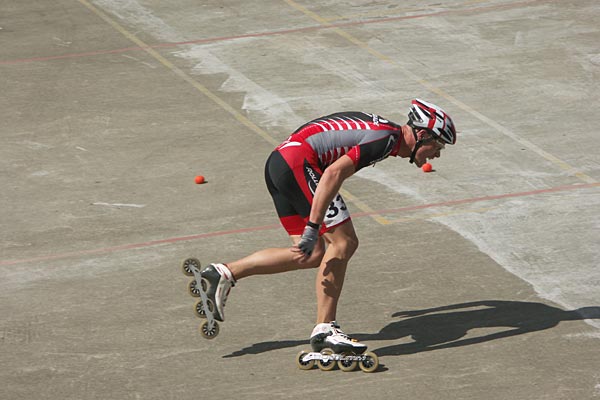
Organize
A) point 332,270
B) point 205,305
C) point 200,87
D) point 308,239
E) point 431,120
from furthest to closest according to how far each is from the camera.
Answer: point 200,87, point 205,305, point 431,120, point 332,270, point 308,239

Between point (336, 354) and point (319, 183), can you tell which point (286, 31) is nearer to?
point (319, 183)

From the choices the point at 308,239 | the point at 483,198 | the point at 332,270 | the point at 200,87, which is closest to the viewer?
the point at 308,239

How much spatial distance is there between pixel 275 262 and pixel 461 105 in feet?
21.1

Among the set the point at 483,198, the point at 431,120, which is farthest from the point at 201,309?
the point at 483,198

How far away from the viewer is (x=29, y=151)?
42.6 feet

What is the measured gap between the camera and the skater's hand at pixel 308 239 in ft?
25.7

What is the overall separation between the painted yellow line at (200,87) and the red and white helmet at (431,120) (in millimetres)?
2671

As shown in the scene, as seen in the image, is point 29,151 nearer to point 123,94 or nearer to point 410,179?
point 123,94

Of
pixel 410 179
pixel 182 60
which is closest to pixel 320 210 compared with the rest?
pixel 410 179

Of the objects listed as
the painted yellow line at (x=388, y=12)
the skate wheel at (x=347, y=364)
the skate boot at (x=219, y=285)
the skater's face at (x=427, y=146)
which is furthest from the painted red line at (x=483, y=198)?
the painted yellow line at (x=388, y=12)

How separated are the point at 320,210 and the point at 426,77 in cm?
772

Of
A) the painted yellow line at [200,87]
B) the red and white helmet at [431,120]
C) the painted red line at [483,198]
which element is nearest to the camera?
the red and white helmet at [431,120]

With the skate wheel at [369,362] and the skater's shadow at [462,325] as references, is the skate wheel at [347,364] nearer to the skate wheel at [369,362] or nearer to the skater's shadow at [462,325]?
the skate wheel at [369,362]

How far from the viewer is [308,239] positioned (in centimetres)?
784
